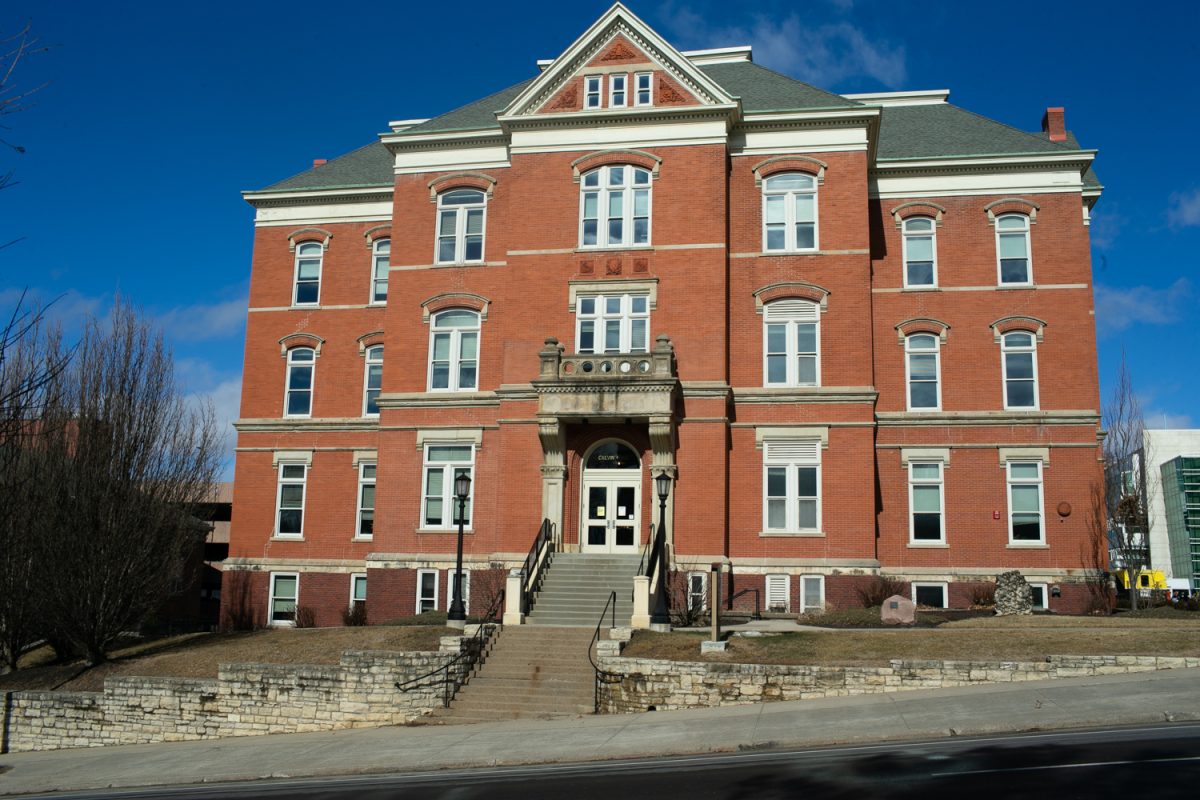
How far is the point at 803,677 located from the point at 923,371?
15778 mm

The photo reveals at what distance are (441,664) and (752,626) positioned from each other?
25.5ft

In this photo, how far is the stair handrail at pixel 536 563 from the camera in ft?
87.0

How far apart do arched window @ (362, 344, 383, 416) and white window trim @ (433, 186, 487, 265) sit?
15.2 ft

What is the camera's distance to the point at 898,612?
84.6 feet

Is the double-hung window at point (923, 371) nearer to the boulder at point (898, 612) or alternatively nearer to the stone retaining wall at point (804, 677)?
the boulder at point (898, 612)

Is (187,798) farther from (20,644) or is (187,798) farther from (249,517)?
(249,517)

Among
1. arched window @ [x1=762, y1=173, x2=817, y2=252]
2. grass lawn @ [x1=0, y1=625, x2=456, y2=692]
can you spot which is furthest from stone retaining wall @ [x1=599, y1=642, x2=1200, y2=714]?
arched window @ [x1=762, y1=173, x2=817, y2=252]

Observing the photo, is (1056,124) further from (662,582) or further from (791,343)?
(662,582)

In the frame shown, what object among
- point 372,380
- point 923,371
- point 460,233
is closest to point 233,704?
point 372,380

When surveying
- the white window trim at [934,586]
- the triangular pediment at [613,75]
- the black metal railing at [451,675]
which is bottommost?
the black metal railing at [451,675]

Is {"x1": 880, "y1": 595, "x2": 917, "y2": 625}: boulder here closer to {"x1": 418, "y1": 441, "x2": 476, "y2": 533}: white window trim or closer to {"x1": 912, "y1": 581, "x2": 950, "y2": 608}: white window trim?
{"x1": 912, "y1": 581, "x2": 950, "y2": 608}: white window trim

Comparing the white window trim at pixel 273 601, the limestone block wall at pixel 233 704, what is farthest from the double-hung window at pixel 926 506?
the white window trim at pixel 273 601

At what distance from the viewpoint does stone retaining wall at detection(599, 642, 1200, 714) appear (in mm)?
19828

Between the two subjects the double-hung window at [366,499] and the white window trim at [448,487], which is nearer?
the white window trim at [448,487]
